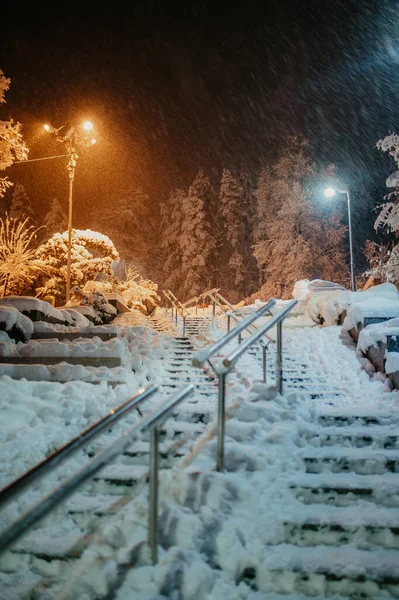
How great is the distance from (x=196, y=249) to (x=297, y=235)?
1090 centimetres

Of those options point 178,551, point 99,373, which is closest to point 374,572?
point 178,551

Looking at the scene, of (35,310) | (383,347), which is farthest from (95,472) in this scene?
(35,310)

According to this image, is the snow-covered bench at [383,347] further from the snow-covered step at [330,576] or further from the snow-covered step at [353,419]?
the snow-covered step at [330,576]

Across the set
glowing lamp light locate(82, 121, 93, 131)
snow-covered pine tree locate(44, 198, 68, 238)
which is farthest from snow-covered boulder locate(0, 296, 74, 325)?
snow-covered pine tree locate(44, 198, 68, 238)

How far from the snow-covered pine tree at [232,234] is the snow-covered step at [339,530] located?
35.8 metres

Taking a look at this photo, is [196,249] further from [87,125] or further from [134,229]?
[87,125]

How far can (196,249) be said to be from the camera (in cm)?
3825

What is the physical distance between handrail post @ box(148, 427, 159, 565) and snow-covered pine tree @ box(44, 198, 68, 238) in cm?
3849

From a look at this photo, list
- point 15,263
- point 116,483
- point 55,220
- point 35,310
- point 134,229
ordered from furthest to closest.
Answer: point 134,229, point 55,220, point 15,263, point 35,310, point 116,483

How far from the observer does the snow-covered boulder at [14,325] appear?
8.73m

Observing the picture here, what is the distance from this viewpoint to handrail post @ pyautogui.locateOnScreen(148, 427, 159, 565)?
8.75ft

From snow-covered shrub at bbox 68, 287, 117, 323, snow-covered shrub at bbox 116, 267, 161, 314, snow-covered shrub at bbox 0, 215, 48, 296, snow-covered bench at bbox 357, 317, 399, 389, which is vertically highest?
snow-covered shrub at bbox 0, 215, 48, 296

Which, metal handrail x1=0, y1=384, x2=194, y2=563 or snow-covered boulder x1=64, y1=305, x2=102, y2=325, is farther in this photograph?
snow-covered boulder x1=64, y1=305, x2=102, y2=325

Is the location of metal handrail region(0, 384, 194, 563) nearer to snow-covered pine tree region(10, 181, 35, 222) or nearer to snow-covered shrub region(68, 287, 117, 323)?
snow-covered shrub region(68, 287, 117, 323)
